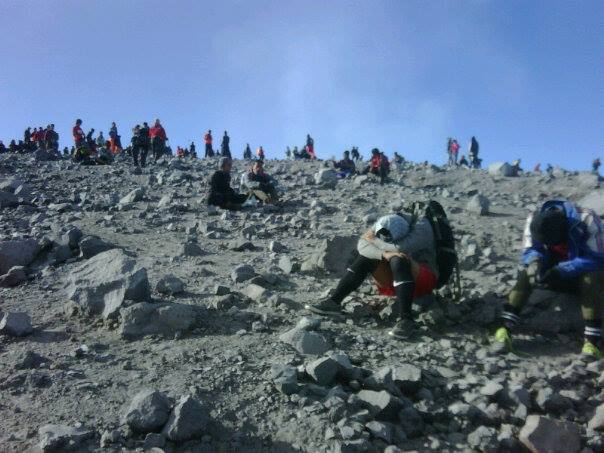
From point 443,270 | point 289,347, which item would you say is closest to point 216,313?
point 289,347

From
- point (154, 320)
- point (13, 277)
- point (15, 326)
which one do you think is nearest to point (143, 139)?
point (13, 277)

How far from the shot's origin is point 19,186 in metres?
11.5

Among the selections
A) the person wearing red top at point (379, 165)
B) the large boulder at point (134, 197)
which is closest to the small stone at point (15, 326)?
the large boulder at point (134, 197)

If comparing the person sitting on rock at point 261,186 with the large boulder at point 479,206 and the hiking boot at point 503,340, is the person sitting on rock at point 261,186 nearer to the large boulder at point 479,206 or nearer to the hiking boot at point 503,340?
the large boulder at point 479,206

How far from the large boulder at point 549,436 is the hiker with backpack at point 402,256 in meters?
1.42

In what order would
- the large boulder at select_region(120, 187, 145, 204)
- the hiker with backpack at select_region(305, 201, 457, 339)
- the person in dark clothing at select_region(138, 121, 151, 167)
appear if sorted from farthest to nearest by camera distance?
the person in dark clothing at select_region(138, 121, 151, 167) → the large boulder at select_region(120, 187, 145, 204) → the hiker with backpack at select_region(305, 201, 457, 339)

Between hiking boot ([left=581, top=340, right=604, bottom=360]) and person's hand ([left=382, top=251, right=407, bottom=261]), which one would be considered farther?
person's hand ([left=382, top=251, right=407, bottom=261])

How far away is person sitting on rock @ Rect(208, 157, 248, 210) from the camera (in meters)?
9.56

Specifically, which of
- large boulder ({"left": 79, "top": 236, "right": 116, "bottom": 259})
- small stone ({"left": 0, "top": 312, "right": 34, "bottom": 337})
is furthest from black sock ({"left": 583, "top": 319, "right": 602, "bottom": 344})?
large boulder ({"left": 79, "top": 236, "right": 116, "bottom": 259})

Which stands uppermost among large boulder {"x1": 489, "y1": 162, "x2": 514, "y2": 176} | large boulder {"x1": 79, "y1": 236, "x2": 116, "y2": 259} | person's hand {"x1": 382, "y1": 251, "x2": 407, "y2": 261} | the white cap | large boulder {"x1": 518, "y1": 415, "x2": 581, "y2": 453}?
large boulder {"x1": 489, "y1": 162, "x2": 514, "y2": 176}

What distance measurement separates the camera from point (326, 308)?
426 centimetres

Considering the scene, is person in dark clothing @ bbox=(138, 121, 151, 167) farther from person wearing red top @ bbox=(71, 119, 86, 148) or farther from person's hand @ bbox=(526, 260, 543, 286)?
person's hand @ bbox=(526, 260, 543, 286)

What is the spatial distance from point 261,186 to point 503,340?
6.92 m

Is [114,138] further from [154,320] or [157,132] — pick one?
[154,320]
